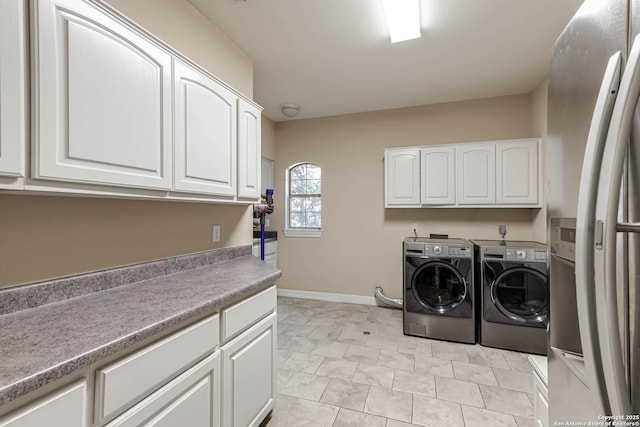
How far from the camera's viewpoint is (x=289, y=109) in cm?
386

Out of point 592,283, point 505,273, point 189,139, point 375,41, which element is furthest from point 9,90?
point 505,273

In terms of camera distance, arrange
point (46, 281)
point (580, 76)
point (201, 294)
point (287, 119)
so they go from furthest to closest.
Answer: point (287, 119) → point (201, 294) → point (46, 281) → point (580, 76)

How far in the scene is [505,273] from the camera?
2.70 meters

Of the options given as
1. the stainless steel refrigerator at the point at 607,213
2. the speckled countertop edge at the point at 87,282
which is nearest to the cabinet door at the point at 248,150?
the speckled countertop edge at the point at 87,282

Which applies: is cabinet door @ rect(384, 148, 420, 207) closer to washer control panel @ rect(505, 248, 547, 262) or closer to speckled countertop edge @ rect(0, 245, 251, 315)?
washer control panel @ rect(505, 248, 547, 262)

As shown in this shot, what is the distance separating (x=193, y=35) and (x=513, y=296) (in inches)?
140

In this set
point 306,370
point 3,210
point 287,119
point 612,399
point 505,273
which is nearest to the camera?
point 612,399

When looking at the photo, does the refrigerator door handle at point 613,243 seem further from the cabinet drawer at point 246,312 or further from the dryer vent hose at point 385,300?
the dryer vent hose at point 385,300

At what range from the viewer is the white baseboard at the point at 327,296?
4.02 meters

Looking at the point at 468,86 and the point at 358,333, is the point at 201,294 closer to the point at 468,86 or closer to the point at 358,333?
the point at 358,333

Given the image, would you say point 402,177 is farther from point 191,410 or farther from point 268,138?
point 191,410

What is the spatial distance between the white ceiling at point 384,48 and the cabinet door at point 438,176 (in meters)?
0.74

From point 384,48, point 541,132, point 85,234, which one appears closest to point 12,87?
point 85,234

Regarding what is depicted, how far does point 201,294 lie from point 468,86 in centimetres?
350
